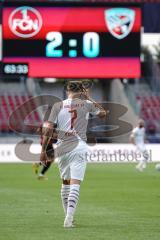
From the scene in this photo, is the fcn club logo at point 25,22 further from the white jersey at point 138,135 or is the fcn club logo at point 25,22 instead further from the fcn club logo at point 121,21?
the white jersey at point 138,135

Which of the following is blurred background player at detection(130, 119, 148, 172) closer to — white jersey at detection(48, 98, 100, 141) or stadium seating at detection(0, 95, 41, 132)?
stadium seating at detection(0, 95, 41, 132)

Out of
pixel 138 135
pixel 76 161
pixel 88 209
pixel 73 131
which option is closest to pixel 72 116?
pixel 73 131

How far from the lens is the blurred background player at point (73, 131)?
41.5ft

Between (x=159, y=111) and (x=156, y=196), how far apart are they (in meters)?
29.7

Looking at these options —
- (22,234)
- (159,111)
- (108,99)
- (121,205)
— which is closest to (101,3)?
(108,99)

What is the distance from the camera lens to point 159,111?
48938 millimetres

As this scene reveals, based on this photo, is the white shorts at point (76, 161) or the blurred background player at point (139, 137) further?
the blurred background player at point (139, 137)

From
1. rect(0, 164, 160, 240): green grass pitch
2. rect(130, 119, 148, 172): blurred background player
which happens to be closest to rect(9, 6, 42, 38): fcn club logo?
rect(130, 119, 148, 172): blurred background player

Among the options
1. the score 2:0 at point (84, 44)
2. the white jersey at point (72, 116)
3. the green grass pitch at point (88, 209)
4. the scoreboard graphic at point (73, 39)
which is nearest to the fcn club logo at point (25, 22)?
the scoreboard graphic at point (73, 39)

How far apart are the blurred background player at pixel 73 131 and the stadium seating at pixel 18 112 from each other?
2790 cm

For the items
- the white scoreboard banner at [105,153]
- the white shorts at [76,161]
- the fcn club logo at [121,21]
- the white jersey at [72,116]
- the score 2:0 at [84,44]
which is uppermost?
the white jersey at [72,116]

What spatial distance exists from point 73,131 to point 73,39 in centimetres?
2239

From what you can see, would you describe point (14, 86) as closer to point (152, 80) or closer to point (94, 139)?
point (152, 80)

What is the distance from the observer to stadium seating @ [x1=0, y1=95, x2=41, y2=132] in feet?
138
